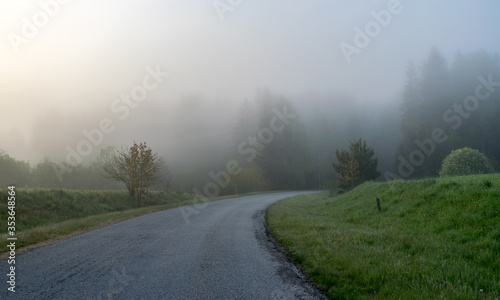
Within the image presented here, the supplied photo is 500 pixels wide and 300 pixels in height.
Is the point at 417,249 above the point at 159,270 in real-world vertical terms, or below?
below

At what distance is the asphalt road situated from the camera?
5202mm

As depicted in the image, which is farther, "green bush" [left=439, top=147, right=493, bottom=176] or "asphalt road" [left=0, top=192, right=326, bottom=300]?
"green bush" [left=439, top=147, right=493, bottom=176]

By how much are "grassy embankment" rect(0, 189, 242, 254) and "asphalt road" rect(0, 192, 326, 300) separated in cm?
248

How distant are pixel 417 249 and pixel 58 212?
21.0 meters

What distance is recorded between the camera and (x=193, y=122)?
2864 inches

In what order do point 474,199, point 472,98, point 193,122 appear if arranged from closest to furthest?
point 474,199 → point 472,98 → point 193,122

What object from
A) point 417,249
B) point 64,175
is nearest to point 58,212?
point 417,249

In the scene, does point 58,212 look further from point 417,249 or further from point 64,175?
point 64,175

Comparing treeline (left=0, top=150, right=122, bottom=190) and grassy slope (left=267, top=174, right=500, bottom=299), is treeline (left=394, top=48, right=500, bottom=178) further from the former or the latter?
treeline (left=0, top=150, right=122, bottom=190)

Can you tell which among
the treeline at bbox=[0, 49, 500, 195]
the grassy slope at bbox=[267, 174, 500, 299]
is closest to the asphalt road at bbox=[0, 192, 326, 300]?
the grassy slope at bbox=[267, 174, 500, 299]

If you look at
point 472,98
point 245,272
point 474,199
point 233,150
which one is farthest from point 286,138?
point 245,272

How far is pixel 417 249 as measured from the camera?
7.95 meters

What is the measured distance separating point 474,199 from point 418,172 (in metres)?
48.1

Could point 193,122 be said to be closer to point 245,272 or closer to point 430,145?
point 430,145
